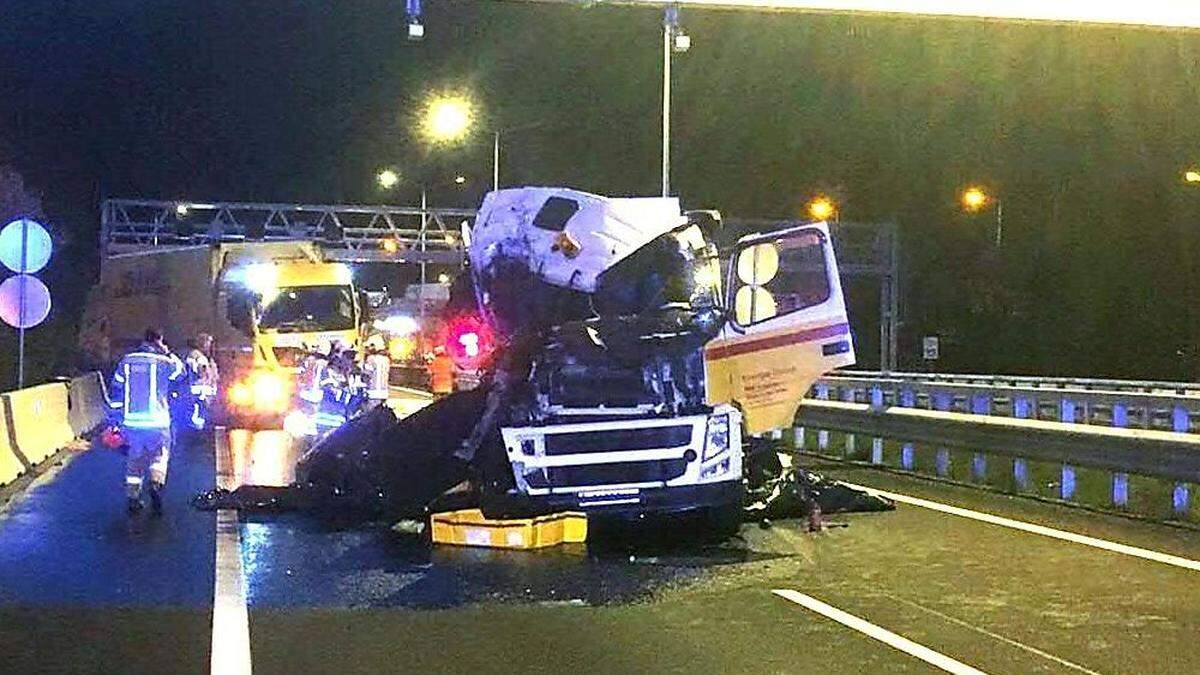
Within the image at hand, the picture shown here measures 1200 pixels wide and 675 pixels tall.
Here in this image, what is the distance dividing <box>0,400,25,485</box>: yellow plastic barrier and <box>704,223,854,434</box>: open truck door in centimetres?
818

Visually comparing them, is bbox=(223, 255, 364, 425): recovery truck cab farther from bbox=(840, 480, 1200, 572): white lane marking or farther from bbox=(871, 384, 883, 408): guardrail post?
bbox=(840, 480, 1200, 572): white lane marking

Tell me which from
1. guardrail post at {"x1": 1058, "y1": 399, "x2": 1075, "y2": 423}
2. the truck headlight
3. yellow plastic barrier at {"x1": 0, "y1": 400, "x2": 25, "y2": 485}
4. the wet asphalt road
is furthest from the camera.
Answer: guardrail post at {"x1": 1058, "y1": 399, "x2": 1075, "y2": 423}

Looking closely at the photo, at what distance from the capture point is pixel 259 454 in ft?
70.1

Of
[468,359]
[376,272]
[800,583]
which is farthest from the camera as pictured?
[376,272]

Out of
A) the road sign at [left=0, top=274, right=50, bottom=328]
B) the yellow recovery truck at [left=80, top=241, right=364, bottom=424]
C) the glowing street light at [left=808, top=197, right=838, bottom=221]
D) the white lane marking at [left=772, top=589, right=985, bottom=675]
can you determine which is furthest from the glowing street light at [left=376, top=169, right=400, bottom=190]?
the white lane marking at [left=772, top=589, right=985, bottom=675]

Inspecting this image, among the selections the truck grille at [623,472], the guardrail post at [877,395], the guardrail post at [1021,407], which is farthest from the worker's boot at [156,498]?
the guardrail post at [1021,407]

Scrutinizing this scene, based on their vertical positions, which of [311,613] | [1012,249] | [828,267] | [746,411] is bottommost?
[311,613]

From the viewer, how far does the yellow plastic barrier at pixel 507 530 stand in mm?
12383

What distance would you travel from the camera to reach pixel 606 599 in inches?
396

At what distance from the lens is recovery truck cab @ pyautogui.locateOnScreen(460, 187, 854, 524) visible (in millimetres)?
12188

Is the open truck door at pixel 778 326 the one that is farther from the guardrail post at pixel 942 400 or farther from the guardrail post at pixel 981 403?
the guardrail post at pixel 942 400

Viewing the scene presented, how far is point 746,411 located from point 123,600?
5.29 meters

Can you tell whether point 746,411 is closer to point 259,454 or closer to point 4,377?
point 259,454

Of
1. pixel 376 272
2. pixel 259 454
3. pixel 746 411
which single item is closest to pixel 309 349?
pixel 259 454
